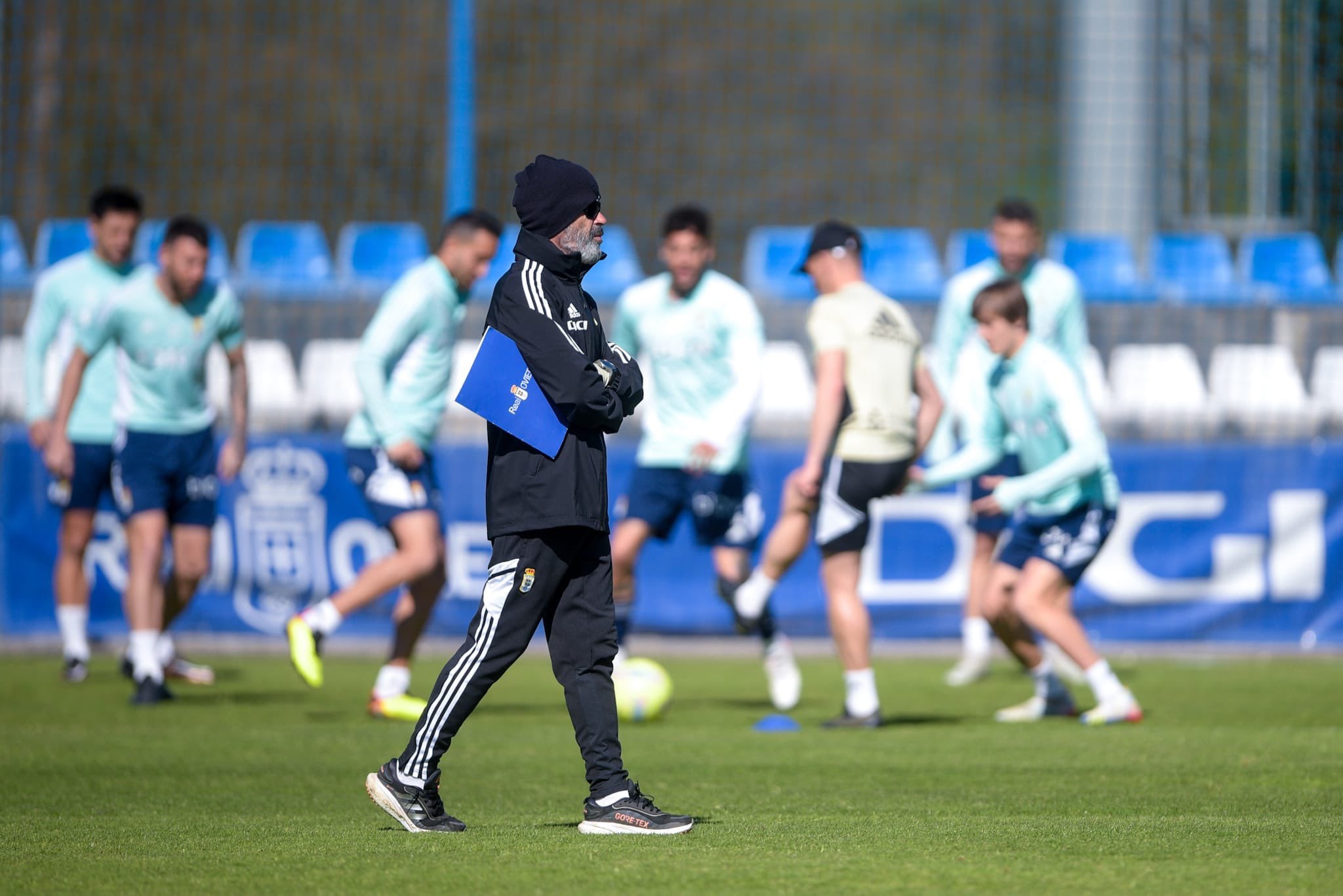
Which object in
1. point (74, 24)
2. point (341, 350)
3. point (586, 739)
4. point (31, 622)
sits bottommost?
point (31, 622)

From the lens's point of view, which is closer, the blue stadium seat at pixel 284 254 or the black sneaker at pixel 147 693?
the black sneaker at pixel 147 693

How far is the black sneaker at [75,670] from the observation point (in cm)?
1013

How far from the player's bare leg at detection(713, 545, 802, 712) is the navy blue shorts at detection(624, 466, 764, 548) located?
0.19 ft

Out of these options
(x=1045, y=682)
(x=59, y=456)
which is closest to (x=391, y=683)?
(x=59, y=456)

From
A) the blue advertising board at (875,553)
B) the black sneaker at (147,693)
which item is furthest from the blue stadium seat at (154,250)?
the black sneaker at (147,693)

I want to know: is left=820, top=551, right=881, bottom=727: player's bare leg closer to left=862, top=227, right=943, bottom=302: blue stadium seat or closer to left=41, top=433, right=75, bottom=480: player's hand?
left=41, top=433, right=75, bottom=480: player's hand

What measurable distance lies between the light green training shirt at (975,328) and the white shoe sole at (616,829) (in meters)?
4.93

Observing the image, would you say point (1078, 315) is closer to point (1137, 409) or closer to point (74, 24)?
point (1137, 409)

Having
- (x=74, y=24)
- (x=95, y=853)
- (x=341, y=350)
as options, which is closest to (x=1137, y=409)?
(x=341, y=350)

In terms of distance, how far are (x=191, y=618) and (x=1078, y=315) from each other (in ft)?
20.0

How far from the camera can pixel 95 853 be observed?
5.05m

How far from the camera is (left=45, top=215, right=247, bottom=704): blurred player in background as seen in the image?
9102 mm

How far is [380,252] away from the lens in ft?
48.8

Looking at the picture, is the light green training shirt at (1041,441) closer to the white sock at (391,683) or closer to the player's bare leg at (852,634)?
the player's bare leg at (852,634)
